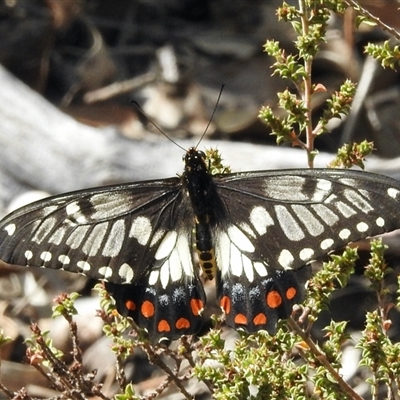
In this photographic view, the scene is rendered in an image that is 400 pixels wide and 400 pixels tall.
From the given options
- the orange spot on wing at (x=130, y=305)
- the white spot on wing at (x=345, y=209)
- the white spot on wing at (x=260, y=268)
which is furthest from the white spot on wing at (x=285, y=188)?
the orange spot on wing at (x=130, y=305)

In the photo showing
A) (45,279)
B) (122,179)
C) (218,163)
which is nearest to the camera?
(218,163)

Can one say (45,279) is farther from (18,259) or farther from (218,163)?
(218,163)

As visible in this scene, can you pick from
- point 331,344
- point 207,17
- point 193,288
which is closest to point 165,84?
point 207,17

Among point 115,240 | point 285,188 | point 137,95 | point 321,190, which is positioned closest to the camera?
point 321,190

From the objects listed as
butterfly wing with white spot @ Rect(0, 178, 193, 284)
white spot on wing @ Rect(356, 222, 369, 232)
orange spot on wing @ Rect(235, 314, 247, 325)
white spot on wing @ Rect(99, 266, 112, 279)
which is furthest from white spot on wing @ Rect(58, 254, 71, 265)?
white spot on wing @ Rect(356, 222, 369, 232)

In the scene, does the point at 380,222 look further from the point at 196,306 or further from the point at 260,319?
the point at 196,306

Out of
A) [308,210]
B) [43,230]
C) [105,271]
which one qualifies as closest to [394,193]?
[308,210]

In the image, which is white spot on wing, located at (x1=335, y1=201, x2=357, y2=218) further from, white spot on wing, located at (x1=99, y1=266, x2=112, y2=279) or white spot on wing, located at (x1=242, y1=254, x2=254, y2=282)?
white spot on wing, located at (x1=99, y1=266, x2=112, y2=279)
